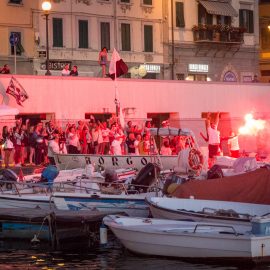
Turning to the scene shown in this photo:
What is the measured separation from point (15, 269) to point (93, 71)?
39.7 meters

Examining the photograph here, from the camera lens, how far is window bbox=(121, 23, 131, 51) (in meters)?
63.7

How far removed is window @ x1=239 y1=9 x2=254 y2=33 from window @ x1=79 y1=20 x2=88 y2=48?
13.9m

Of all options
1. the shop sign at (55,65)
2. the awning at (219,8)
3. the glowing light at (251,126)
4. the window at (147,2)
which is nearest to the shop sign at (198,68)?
the awning at (219,8)

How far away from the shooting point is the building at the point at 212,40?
216 feet

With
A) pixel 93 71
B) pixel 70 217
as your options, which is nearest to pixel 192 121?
pixel 93 71

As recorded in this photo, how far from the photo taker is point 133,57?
209ft

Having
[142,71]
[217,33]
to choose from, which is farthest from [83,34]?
[217,33]

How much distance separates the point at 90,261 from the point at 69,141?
1873 centimetres

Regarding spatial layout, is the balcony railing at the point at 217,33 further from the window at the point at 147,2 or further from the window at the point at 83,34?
the window at the point at 83,34

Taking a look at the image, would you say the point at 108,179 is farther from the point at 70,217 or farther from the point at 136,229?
the point at 136,229

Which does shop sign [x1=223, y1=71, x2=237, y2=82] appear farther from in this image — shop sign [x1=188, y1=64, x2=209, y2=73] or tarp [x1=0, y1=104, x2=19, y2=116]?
tarp [x1=0, y1=104, x2=19, y2=116]

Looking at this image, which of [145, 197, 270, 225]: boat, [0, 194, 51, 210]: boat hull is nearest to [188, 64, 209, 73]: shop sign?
[0, 194, 51, 210]: boat hull

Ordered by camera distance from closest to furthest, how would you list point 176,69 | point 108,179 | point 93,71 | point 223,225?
1. point 223,225
2. point 108,179
3. point 93,71
4. point 176,69

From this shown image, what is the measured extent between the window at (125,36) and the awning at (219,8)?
650cm
